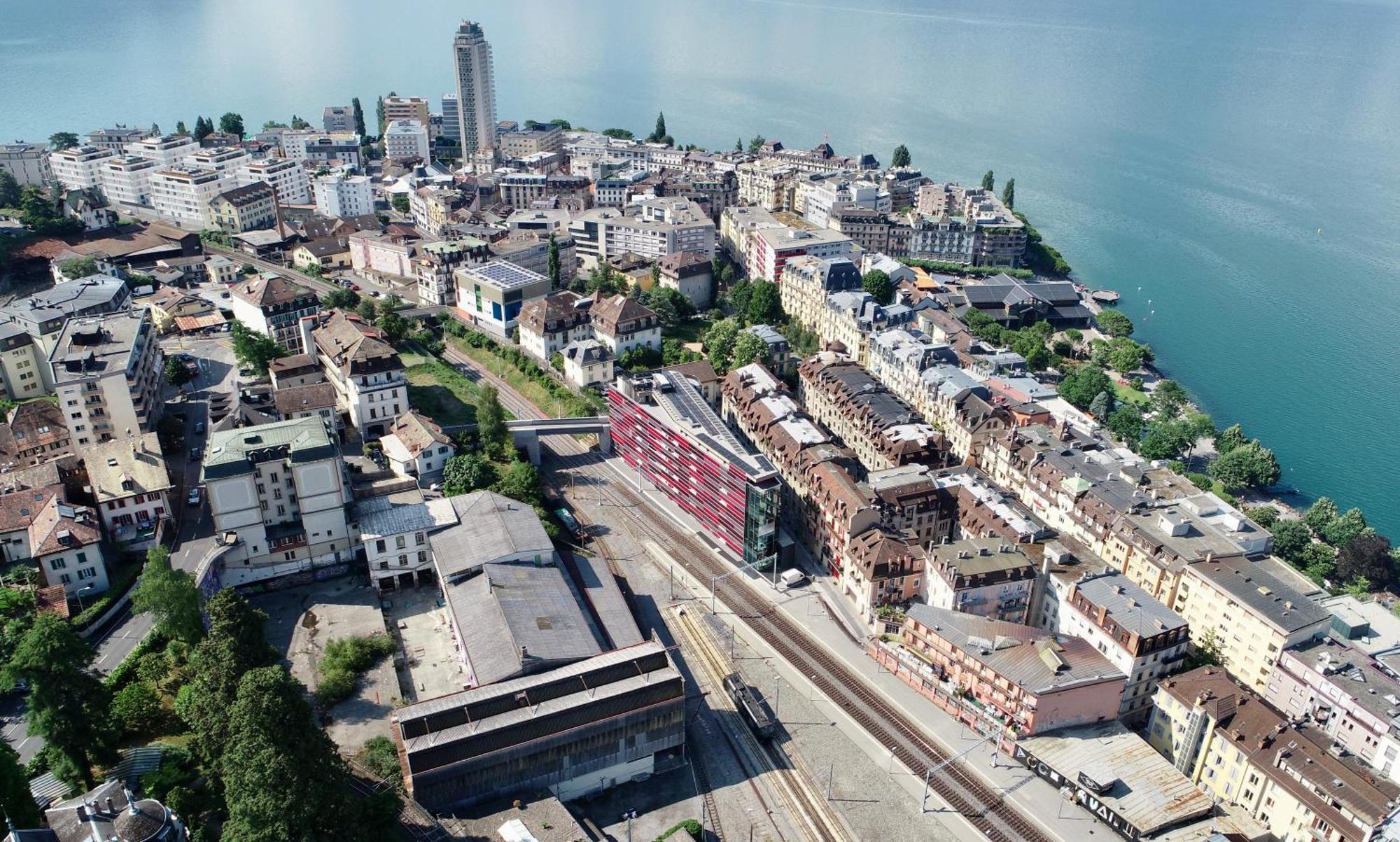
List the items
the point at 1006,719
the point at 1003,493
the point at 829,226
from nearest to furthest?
the point at 1006,719, the point at 1003,493, the point at 829,226

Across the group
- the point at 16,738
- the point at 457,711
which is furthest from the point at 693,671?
the point at 16,738

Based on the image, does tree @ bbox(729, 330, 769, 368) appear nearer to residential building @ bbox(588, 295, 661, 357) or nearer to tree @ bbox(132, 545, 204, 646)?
residential building @ bbox(588, 295, 661, 357)

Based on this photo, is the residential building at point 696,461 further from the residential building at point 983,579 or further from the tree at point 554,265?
the tree at point 554,265

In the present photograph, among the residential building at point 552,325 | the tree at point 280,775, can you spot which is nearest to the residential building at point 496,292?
the residential building at point 552,325

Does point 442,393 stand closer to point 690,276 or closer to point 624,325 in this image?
point 624,325

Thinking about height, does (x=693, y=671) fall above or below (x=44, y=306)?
below

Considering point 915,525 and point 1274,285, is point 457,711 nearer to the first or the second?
point 915,525

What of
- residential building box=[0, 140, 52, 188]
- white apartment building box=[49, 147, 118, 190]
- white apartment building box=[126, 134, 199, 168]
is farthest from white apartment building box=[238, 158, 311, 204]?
residential building box=[0, 140, 52, 188]

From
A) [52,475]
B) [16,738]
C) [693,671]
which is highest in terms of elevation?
[52,475]

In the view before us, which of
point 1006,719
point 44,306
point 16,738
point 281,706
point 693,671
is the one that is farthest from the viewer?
point 44,306
